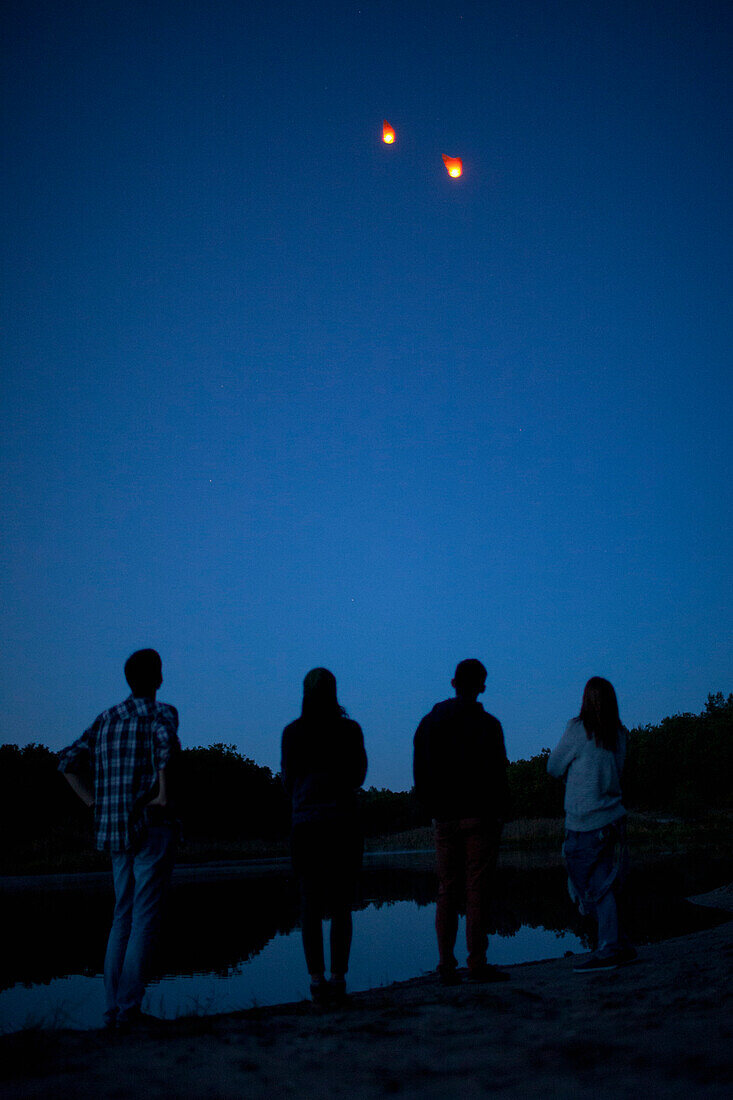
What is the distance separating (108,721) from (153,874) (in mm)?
868

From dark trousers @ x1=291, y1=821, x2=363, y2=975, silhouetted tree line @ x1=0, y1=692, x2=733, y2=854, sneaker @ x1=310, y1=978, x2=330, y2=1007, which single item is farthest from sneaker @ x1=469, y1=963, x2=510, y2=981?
silhouetted tree line @ x1=0, y1=692, x2=733, y2=854

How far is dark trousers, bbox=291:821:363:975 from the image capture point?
463 cm

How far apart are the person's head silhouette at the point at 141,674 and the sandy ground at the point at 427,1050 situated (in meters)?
1.70

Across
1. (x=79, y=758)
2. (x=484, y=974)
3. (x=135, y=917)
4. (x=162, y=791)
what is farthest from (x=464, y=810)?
(x=79, y=758)

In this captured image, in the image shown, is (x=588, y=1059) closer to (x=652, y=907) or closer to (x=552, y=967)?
(x=552, y=967)

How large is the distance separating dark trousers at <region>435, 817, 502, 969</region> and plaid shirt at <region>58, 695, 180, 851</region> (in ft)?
6.52

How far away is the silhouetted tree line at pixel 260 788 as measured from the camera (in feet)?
141

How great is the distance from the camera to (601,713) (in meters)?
5.77

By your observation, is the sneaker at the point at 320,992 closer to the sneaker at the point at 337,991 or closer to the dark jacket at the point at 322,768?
the sneaker at the point at 337,991

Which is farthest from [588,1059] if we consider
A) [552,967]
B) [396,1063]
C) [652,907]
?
[652,907]

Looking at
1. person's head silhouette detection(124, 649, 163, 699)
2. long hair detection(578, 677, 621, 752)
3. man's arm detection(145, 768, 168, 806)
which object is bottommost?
man's arm detection(145, 768, 168, 806)

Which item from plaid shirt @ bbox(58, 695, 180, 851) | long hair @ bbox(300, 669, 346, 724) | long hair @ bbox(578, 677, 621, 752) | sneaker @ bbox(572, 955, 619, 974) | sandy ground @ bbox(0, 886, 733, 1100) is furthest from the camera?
long hair @ bbox(578, 677, 621, 752)

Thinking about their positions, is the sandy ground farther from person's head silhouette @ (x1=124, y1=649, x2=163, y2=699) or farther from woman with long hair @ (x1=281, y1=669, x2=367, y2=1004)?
person's head silhouette @ (x1=124, y1=649, x2=163, y2=699)

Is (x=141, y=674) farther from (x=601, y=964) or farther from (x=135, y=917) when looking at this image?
(x=601, y=964)
